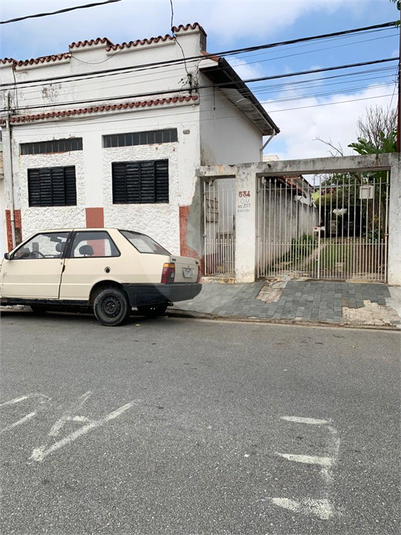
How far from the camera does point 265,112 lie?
15.6 meters

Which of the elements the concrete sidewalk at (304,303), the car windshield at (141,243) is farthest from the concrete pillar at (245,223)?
the car windshield at (141,243)

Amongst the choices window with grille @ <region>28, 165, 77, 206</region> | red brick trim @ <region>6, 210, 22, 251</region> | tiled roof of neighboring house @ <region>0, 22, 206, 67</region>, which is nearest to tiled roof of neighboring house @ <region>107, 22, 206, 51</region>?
tiled roof of neighboring house @ <region>0, 22, 206, 67</region>

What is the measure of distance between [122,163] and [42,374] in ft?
27.7

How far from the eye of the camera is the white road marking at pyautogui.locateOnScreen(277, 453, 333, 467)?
9.58 ft

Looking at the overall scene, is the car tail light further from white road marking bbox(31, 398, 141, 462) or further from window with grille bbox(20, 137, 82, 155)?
window with grille bbox(20, 137, 82, 155)

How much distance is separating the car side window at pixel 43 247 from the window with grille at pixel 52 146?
5.60m

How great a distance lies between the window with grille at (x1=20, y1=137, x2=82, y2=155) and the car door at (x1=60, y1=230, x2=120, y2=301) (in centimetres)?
612

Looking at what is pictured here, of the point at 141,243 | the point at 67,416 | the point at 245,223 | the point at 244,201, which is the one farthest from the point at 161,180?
the point at 67,416

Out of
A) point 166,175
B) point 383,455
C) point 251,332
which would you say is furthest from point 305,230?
point 383,455

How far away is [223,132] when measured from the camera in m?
13.2

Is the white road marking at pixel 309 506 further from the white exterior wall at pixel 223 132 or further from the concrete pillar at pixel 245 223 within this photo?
the white exterior wall at pixel 223 132

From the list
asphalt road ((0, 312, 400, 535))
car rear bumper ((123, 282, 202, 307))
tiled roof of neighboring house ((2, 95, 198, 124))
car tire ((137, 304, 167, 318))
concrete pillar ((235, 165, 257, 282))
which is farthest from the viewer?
tiled roof of neighboring house ((2, 95, 198, 124))

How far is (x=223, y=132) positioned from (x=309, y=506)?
12.2 metres

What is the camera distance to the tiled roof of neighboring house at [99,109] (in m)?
11.3
